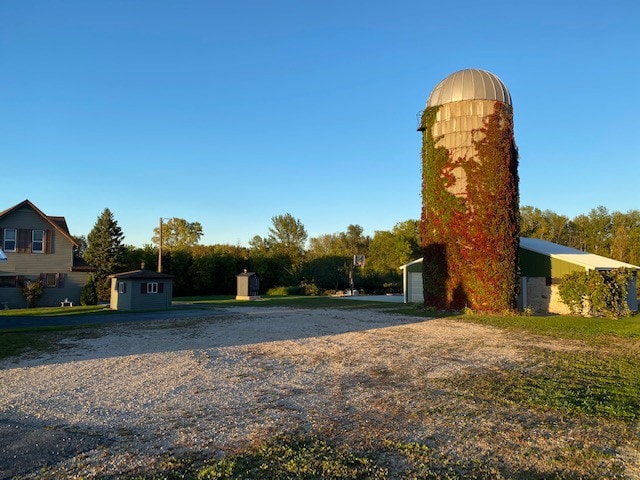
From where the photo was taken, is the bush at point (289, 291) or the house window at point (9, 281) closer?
the house window at point (9, 281)

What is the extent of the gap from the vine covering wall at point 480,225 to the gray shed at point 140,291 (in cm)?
1424

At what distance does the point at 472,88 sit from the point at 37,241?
1008 inches

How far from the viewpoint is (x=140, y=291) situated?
24094 mm

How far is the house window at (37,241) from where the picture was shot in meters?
27.2

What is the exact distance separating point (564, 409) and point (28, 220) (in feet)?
96.2

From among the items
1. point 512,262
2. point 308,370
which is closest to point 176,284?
point 512,262

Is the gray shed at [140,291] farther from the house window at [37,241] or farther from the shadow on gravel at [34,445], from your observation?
the shadow on gravel at [34,445]

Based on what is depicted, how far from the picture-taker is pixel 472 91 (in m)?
22.7

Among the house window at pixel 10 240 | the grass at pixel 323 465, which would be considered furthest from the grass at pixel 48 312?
the grass at pixel 323 465

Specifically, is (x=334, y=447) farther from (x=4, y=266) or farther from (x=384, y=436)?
(x=4, y=266)

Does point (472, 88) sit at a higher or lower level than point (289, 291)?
higher

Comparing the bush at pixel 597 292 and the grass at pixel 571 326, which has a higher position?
the bush at pixel 597 292

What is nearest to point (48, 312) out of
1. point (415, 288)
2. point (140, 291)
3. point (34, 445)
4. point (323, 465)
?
point (140, 291)

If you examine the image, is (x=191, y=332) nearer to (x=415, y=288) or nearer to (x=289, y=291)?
(x=415, y=288)
